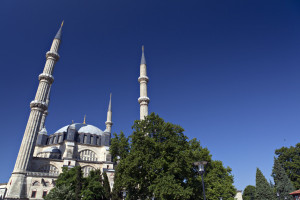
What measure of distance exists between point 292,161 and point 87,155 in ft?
135

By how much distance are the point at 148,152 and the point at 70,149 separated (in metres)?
27.5

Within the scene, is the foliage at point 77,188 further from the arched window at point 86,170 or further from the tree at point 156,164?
the arched window at point 86,170

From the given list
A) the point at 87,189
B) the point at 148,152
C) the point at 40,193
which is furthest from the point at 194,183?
the point at 40,193

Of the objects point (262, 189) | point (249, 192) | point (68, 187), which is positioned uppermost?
point (249, 192)

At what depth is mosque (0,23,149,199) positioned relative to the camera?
29.4m

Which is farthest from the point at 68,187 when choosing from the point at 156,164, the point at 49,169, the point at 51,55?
the point at 51,55

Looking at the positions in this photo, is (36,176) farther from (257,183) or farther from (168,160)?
(257,183)

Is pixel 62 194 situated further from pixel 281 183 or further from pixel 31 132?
pixel 281 183

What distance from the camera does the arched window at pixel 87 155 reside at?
1751 inches

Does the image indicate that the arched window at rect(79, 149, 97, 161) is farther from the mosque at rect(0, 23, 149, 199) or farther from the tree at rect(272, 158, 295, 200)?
the tree at rect(272, 158, 295, 200)

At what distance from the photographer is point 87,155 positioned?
148ft

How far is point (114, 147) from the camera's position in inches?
865

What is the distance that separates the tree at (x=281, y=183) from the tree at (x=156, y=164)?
21403 millimetres

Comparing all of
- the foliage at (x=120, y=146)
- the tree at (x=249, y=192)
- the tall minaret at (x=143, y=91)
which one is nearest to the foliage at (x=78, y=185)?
the foliage at (x=120, y=146)
